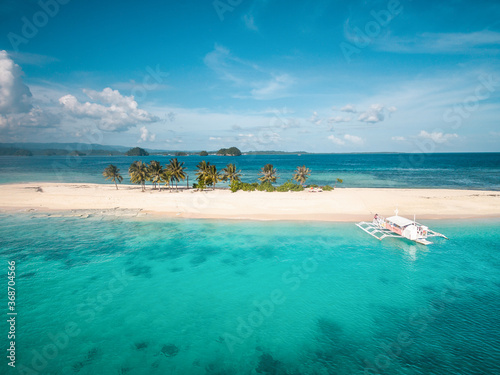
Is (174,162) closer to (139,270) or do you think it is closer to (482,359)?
(139,270)

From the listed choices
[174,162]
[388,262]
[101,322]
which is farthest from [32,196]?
[388,262]

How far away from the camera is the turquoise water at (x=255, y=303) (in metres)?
13.4

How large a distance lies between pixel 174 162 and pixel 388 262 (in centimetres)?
5063

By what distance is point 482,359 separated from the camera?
13.2 m

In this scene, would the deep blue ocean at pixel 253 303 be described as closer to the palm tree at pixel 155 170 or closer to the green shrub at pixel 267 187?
the green shrub at pixel 267 187

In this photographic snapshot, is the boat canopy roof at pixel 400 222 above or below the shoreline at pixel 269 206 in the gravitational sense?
above
